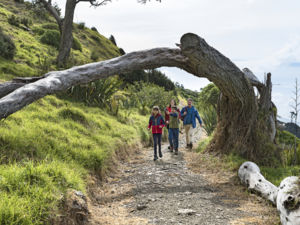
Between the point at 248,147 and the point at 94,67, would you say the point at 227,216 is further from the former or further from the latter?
the point at 94,67

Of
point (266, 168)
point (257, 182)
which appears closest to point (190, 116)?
point (266, 168)

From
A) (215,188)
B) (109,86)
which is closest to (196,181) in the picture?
(215,188)

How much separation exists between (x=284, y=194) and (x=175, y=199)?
6.29 feet

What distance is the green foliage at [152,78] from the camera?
26797 millimetres

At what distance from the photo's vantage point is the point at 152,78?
100 feet

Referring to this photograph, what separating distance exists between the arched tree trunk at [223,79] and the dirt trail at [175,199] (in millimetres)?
1233

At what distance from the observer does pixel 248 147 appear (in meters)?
7.09

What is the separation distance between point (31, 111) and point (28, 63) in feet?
19.9

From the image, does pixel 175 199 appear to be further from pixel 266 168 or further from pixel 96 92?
pixel 96 92

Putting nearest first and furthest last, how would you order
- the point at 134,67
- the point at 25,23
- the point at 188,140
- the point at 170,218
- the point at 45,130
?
the point at 170,218 → the point at 45,130 → the point at 134,67 → the point at 188,140 → the point at 25,23

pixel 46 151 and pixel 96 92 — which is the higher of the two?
pixel 96 92

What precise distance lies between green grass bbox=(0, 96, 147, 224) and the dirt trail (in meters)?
0.63

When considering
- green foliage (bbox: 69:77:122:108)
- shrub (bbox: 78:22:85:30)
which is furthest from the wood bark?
shrub (bbox: 78:22:85:30)

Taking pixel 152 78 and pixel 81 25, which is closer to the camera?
pixel 152 78
